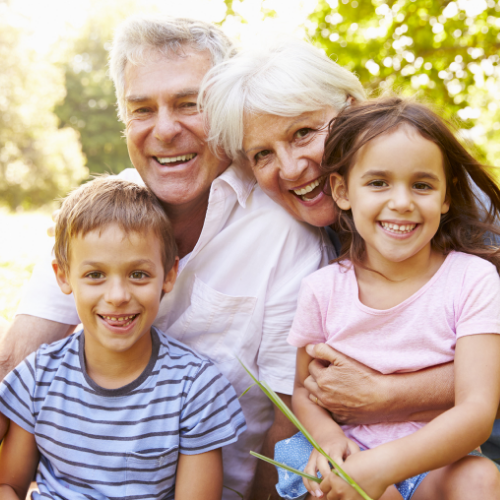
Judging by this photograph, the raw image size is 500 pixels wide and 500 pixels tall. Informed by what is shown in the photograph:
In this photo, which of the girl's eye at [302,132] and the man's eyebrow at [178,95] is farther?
→ the man's eyebrow at [178,95]

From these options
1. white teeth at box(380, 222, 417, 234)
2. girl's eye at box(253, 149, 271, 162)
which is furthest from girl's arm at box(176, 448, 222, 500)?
girl's eye at box(253, 149, 271, 162)

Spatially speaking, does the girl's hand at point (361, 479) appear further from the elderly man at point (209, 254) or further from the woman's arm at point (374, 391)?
the elderly man at point (209, 254)

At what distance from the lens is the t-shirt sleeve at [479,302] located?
169cm

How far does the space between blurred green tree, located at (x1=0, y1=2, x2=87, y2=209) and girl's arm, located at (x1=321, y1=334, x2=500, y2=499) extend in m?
20.0

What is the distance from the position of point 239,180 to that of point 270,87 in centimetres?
47

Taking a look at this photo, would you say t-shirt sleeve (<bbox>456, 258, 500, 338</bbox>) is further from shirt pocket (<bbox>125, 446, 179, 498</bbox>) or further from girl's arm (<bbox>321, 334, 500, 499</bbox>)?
shirt pocket (<bbox>125, 446, 179, 498</bbox>)

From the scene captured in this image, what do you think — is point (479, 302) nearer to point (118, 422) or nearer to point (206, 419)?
point (206, 419)

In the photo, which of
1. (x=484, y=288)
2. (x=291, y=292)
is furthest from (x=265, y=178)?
(x=484, y=288)

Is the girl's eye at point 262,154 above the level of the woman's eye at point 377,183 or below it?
A: above

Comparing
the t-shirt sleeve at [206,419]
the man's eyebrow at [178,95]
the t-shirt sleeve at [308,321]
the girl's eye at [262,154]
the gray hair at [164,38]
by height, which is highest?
the gray hair at [164,38]

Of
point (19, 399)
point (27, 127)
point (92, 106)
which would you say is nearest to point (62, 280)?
point (19, 399)

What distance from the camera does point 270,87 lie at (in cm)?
227

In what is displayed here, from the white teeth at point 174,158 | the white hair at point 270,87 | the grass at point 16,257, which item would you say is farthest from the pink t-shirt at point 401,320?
the grass at point 16,257

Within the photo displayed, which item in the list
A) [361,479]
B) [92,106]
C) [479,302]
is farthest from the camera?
[92,106]
